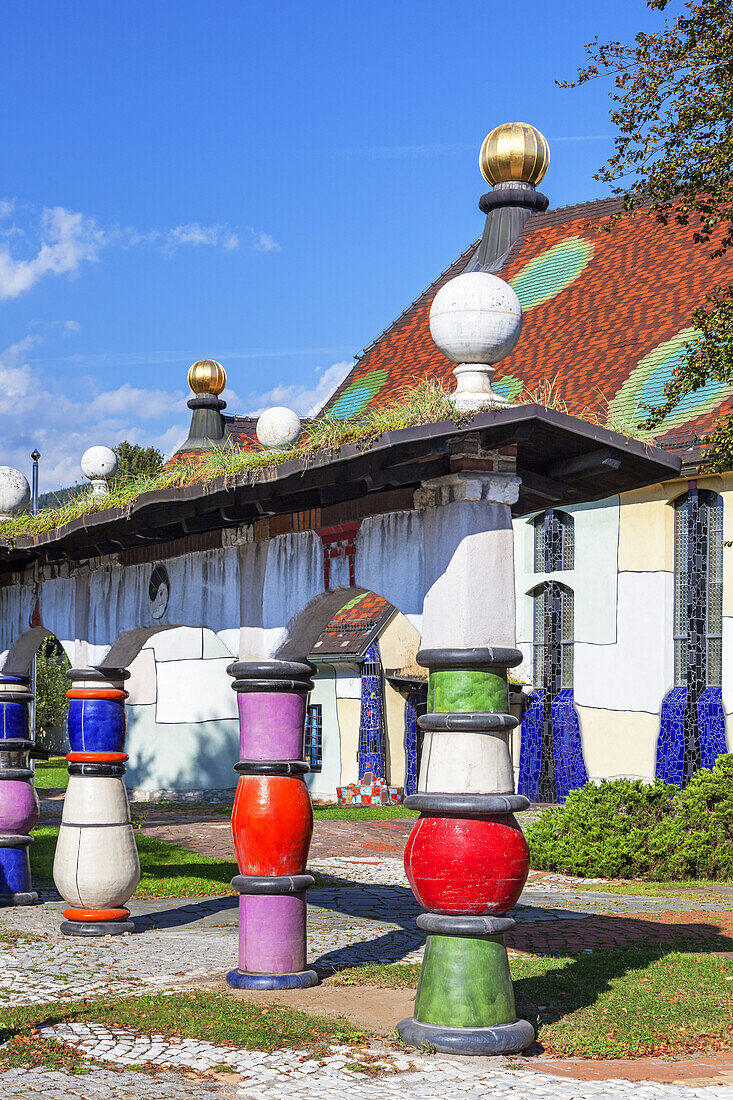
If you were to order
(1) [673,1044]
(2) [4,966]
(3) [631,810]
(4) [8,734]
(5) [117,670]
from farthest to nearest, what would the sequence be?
1. (3) [631,810]
2. (4) [8,734]
3. (5) [117,670]
4. (2) [4,966]
5. (1) [673,1044]

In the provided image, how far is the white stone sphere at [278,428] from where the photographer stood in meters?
7.96

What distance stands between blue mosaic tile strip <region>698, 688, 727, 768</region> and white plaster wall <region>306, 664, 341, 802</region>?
322 inches

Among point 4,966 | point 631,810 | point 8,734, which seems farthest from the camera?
point 631,810

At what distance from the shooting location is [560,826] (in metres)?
15.3

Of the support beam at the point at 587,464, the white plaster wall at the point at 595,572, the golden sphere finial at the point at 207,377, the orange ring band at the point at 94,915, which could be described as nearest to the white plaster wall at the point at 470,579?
the support beam at the point at 587,464

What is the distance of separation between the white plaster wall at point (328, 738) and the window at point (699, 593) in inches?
306

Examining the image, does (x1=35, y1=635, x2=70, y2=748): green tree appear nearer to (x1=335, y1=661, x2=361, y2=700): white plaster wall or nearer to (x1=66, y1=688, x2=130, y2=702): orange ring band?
(x1=335, y1=661, x2=361, y2=700): white plaster wall

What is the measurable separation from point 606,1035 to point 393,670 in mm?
17900

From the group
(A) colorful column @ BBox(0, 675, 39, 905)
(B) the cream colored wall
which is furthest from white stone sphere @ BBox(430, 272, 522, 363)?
(B) the cream colored wall

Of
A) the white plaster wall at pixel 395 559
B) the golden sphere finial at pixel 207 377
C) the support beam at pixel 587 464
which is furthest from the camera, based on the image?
the golden sphere finial at pixel 207 377

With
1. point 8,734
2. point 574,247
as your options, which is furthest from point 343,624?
point 8,734

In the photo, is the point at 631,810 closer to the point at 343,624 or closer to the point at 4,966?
the point at 4,966

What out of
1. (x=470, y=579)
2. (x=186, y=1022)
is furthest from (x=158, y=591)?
(x=470, y=579)

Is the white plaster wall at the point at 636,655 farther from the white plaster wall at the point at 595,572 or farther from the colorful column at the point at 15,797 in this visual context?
the colorful column at the point at 15,797
